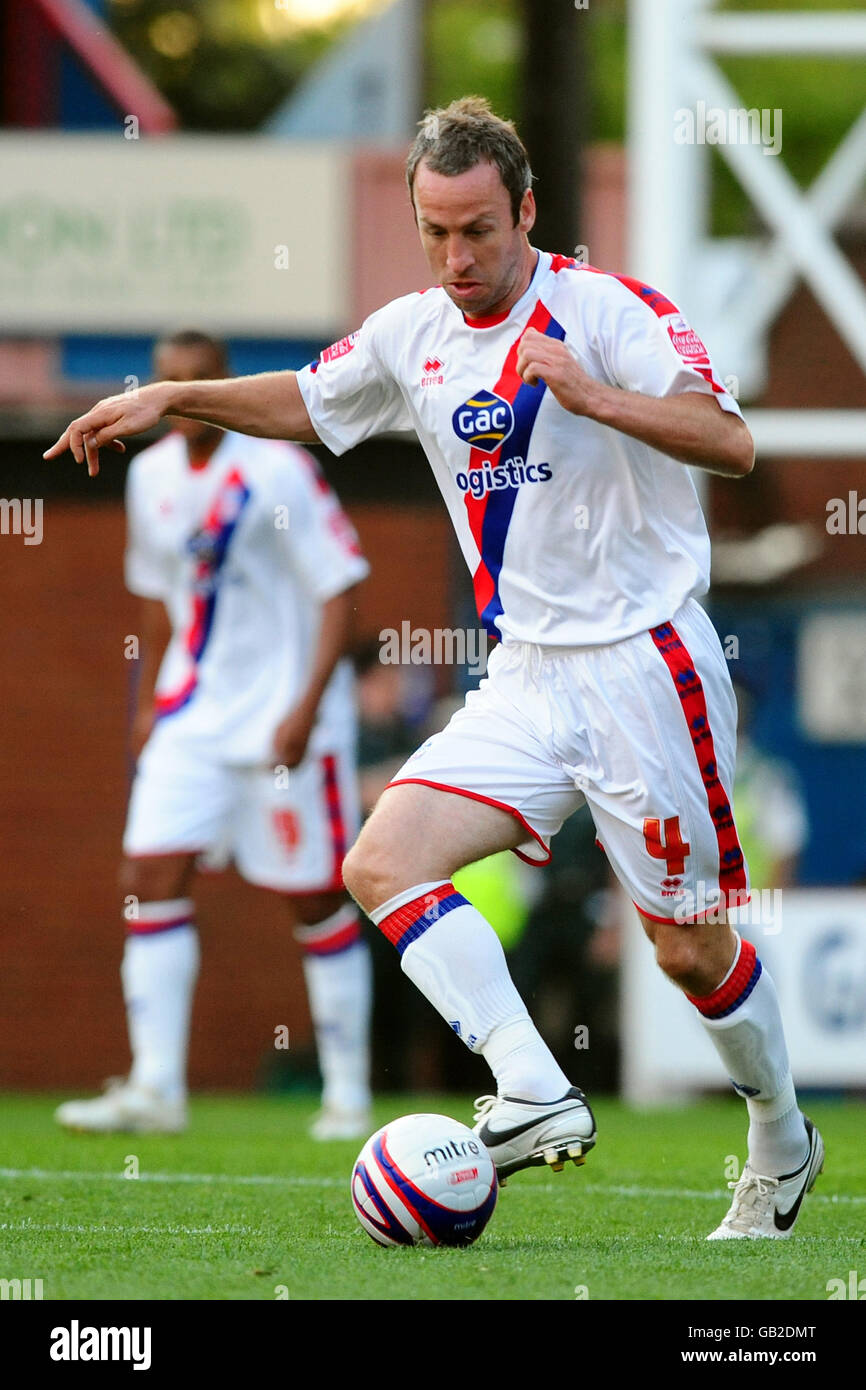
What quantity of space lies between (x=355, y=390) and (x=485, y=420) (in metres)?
0.42

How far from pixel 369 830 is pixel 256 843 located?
3.45m

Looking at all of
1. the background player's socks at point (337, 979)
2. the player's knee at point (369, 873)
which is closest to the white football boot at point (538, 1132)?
the player's knee at point (369, 873)

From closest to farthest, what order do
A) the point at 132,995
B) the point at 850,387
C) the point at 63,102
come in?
the point at 132,995, the point at 63,102, the point at 850,387

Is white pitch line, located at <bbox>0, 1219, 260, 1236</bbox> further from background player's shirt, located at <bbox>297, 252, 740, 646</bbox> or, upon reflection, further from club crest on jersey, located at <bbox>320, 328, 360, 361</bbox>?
club crest on jersey, located at <bbox>320, 328, 360, 361</bbox>

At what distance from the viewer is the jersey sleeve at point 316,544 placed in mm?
8234

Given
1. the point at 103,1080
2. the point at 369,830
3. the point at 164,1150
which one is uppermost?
the point at 369,830

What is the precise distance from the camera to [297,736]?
8.06m

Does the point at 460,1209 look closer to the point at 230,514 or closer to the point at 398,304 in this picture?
the point at 398,304

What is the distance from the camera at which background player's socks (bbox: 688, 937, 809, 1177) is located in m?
4.98

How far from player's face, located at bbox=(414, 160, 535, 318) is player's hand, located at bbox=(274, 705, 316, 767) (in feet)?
11.2

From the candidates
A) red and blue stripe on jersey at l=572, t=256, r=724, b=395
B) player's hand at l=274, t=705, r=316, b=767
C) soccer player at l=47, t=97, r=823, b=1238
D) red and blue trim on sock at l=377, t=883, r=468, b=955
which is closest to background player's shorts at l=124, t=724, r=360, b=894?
player's hand at l=274, t=705, r=316, b=767

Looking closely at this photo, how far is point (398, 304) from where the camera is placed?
5117 mm

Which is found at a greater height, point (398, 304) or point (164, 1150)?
point (398, 304)
